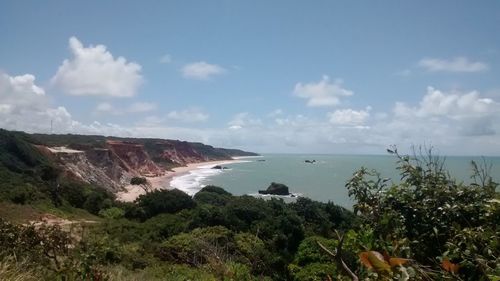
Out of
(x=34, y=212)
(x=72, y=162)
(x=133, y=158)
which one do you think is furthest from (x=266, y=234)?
(x=133, y=158)

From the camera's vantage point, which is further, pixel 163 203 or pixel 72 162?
pixel 72 162

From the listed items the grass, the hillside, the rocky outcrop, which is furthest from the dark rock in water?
the grass

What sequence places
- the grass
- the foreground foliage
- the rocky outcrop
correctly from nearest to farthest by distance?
the foreground foliage < the grass < the rocky outcrop

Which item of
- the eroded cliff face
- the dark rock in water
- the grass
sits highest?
the eroded cliff face

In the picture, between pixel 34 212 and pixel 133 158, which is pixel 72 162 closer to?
pixel 133 158

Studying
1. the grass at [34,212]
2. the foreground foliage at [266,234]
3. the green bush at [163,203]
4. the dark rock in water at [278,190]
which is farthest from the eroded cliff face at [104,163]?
the dark rock in water at [278,190]

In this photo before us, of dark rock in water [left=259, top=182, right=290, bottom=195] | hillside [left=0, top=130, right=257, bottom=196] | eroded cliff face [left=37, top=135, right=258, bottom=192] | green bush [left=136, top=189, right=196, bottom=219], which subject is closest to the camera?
green bush [left=136, top=189, right=196, bottom=219]

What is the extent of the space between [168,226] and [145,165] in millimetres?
54767

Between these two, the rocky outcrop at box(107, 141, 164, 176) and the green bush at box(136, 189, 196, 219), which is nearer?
the green bush at box(136, 189, 196, 219)

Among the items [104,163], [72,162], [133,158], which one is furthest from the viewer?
[133,158]

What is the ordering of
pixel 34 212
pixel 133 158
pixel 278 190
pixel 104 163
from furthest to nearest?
pixel 133 158 < pixel 278 190 < pixel 104 163 < pixel 34 212

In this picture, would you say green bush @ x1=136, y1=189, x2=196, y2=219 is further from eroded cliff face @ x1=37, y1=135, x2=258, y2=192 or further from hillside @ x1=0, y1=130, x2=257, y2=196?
eroded cliff face @ x1=37, y1=135, x2=258, y2=192

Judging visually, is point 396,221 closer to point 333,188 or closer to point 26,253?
point 26,253

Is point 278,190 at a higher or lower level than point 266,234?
lower
